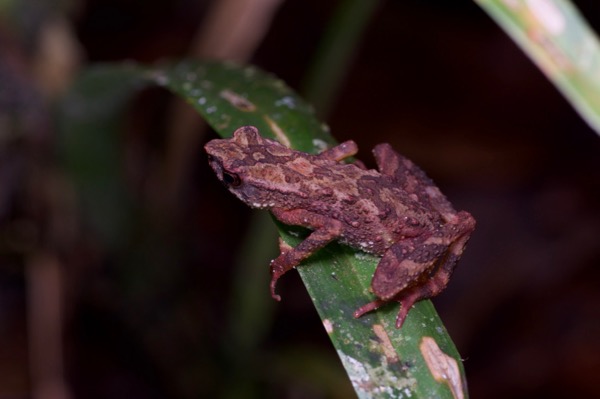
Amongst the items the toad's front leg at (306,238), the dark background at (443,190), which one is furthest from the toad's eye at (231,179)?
the dark background at (443,190)

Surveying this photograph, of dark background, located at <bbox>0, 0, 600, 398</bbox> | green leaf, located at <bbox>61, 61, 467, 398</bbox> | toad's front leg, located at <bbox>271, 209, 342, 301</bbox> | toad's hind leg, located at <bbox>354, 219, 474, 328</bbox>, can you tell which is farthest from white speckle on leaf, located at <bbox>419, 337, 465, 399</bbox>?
dark background, located at <bbox>0, 0, 600, 398</bbox>

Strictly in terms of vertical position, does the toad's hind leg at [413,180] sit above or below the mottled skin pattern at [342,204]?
above

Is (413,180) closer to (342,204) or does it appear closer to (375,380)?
(342,204)

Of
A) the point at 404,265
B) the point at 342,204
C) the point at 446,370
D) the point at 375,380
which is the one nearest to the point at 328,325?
the point at 375,380

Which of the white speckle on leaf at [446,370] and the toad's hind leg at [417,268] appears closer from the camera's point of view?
the white speckle on leaf at [446,370]

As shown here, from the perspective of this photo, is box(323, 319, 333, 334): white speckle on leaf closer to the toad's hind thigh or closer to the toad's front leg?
the toad's hind thigh

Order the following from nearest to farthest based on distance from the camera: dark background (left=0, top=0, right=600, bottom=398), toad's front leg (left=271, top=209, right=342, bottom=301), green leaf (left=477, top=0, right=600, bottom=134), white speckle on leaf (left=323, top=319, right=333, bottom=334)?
green leaf (left=477, top=0, right=600, bottom=134) < white speckle on leaf (left=323, top=319, right=333, bottom=334) < toad's front leg (left=271, top=209, right=342, bottom=301) < dark background (left=0, top=0, right=600, bottom=398)

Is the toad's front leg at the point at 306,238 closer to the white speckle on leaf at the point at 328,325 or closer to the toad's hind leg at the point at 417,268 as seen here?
the toad's hind leg at the point at 417,268
